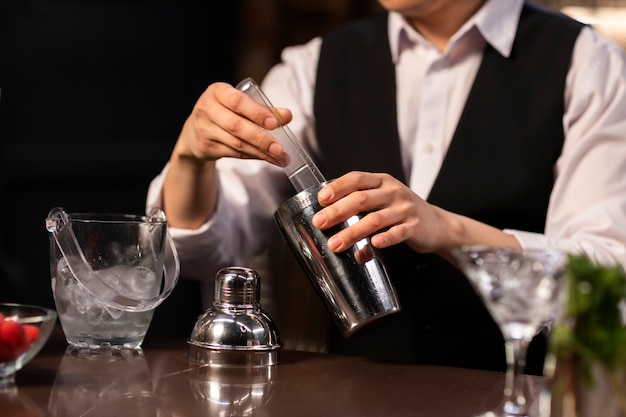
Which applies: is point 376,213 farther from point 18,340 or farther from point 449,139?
point 449,139

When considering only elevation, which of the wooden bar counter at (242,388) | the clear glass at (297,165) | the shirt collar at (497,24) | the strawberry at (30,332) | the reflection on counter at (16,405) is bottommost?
the wooden bar counter at (242,388)

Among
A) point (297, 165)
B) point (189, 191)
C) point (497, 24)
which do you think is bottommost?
point (189, 191)

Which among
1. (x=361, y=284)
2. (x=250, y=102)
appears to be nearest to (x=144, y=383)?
(x=361, y=284)

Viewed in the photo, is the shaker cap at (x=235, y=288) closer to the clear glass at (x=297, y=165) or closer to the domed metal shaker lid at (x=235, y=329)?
the domed metal shaker lid at (x=235, y=329)

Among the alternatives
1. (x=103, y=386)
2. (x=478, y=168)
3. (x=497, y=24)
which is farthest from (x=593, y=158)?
(x=103, y=386)

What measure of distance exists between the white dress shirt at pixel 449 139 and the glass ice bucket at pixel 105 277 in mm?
413

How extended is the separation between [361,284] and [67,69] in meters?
2.87

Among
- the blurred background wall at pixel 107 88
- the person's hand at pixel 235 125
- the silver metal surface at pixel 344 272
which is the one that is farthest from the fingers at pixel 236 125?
the blurred background wall at pixel 107 88

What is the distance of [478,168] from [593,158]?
19 centimetres

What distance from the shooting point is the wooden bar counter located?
1041mm

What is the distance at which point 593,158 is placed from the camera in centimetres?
177

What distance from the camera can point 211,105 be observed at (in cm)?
144

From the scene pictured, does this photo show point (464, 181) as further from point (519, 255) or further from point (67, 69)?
point (67, 69)

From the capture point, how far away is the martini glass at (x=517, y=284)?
91 cm
